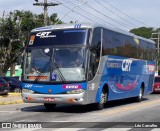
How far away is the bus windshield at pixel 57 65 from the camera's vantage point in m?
16.6

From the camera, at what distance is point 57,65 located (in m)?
16.8

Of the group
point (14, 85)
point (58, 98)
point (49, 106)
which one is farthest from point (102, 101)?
point (14, 85)

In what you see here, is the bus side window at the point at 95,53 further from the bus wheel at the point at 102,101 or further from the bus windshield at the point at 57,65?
the bus wheel at the point at 102,101

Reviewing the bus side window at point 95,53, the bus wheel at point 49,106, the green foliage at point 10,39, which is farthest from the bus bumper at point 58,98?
the green foliage at point 10,39

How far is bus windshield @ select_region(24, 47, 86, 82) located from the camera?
16625 millimetres

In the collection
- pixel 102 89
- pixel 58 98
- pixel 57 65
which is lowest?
pixel 58 98

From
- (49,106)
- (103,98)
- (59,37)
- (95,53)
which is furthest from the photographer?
(49,106)

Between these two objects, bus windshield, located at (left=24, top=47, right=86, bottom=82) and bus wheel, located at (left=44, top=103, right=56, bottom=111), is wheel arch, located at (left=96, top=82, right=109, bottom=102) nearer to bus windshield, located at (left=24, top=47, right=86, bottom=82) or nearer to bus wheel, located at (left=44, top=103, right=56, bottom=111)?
bus windshield, located at (left=24, top=47, right=86, bottom=82)

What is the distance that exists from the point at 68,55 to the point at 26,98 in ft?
7.63

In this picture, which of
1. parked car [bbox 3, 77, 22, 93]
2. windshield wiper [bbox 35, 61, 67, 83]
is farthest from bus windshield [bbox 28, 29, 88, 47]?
parked car [bbox 3, 77, 22, 93]

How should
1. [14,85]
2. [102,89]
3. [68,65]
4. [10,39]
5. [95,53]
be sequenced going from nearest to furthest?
[68,65] → [95,53] → [102,89] → [14,85] → [10,39]

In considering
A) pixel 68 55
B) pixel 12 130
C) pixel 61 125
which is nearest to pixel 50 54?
pixel 68 55

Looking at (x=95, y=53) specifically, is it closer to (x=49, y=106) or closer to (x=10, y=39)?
(x=49, y=106)

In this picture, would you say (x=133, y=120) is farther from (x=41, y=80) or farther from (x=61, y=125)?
(x=41, y=80)
